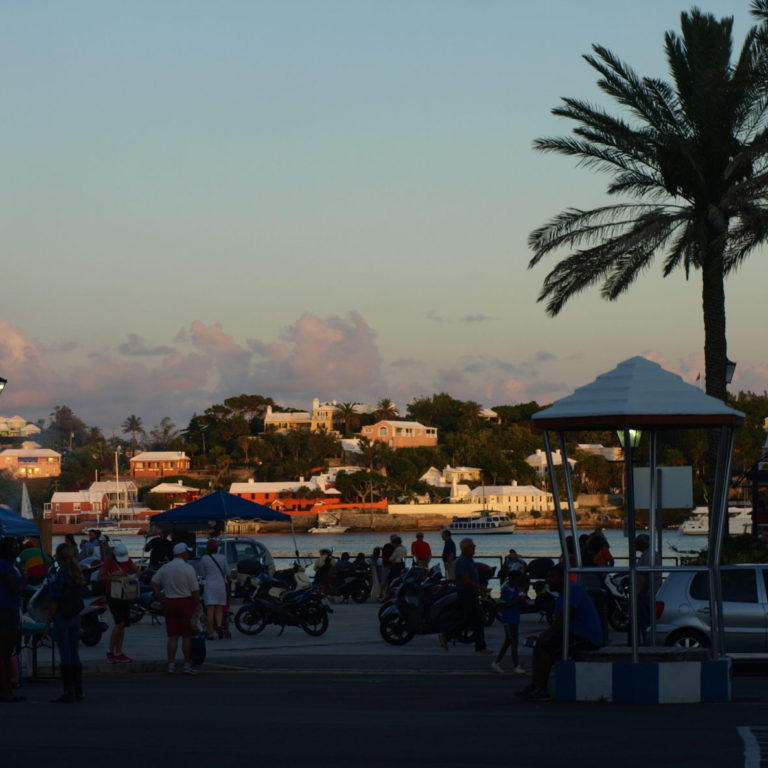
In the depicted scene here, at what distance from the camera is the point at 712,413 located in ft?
47.0

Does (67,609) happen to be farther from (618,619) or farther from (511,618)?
(618,619)

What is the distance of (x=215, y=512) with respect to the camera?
3241 cm

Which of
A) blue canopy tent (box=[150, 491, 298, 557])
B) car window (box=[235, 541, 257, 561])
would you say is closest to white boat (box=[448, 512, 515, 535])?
blue canopy tent (box=[150, 491, 298, 557])

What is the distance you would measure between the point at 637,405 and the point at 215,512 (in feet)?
62.8

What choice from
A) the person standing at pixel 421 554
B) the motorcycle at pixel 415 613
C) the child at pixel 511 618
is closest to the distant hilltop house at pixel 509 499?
the person standing at pixel 421 554

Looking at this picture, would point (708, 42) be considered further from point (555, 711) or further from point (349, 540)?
point (349, 540)

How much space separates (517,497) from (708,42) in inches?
6614

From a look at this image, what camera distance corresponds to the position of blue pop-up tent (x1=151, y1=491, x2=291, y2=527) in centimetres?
3241

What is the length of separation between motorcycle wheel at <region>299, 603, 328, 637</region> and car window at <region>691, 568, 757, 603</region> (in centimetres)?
790

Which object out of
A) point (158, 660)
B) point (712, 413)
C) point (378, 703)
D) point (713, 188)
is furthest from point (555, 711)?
point (713, 188)

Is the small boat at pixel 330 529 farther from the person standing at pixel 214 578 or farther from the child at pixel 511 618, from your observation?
the child at pixel 511 618

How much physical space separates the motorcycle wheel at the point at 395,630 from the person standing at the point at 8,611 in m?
7.80

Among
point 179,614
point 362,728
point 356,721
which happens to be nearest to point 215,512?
point 179,614

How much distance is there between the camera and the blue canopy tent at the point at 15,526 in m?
22.5
